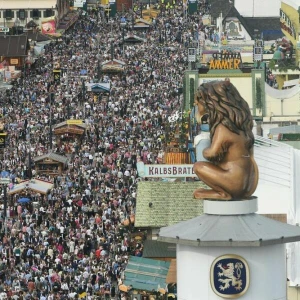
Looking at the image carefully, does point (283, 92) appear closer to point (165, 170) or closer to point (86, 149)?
point (86, 149)

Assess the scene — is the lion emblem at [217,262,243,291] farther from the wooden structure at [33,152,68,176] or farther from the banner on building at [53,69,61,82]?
the banner on building at [53,69,61,82]

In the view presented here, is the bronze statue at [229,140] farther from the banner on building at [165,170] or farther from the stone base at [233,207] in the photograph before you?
the banner on building at [165,170]

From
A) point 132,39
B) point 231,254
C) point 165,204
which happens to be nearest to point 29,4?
point 132,39

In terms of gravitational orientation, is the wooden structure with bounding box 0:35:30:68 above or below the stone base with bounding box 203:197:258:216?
above

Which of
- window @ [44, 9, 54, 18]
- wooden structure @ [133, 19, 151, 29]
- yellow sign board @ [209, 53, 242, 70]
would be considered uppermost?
window @ [44, 9, 54, 18]

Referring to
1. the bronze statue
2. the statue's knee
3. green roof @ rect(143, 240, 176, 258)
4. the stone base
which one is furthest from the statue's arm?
green roof @ rect(143, 240, 176, 258)

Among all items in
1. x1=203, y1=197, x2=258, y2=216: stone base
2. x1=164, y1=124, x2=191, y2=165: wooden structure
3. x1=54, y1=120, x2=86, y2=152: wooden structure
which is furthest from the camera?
x1=54, y1=120, x2=86, y2=152: wooden structure
